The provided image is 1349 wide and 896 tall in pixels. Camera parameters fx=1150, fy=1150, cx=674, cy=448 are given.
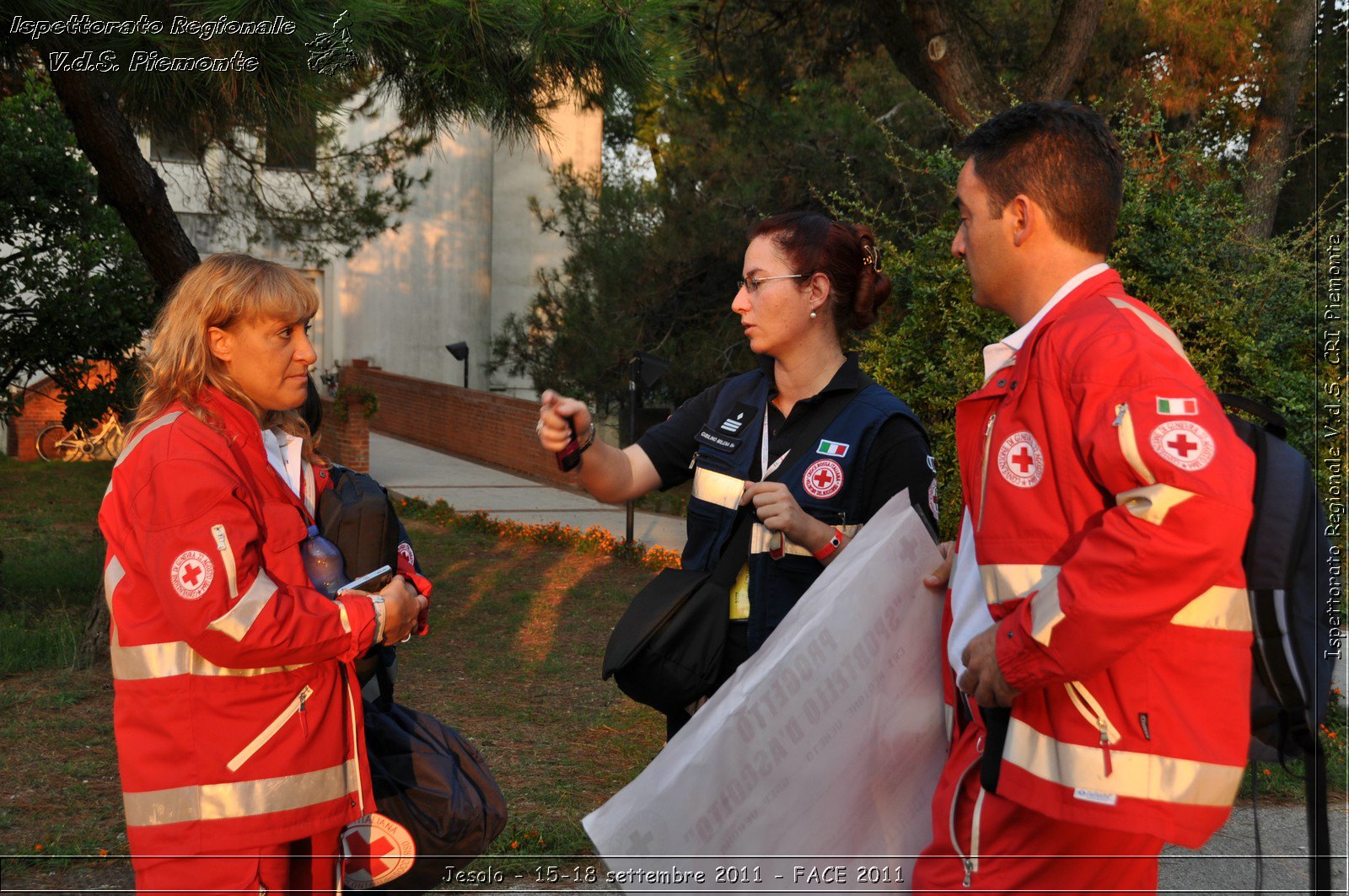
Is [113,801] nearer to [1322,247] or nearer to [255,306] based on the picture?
[255,306]

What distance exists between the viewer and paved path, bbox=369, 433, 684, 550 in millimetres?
13039

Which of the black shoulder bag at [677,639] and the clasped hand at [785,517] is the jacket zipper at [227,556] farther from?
the clasped hand at [785,517]

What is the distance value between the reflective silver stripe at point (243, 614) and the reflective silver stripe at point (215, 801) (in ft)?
1.01

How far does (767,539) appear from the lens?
108 inches

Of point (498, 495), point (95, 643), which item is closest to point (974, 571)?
point (95, 643)

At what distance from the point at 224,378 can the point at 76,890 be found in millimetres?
2486

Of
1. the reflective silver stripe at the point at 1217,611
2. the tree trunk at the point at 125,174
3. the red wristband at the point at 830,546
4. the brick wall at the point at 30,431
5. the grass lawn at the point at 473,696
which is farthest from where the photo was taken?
the brick wall at the point at 30,431

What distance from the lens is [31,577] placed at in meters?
8.92

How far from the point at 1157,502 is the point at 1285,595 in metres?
0.34

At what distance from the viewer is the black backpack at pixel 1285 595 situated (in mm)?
1849

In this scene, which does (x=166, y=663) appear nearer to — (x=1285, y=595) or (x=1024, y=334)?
(x=1024, y=334)

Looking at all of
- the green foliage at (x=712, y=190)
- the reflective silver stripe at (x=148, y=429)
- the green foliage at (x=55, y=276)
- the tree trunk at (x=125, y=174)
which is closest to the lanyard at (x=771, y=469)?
the reflective silver stripe at (x=148, y=429)

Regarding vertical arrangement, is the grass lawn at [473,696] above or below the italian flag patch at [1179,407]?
below

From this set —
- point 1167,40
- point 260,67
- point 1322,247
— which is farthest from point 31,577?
point 1167,40
